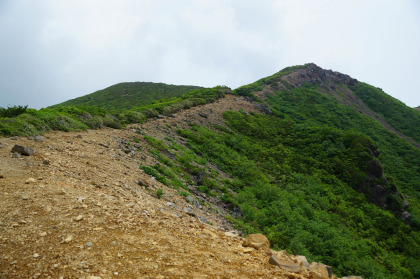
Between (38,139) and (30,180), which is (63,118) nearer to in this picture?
(38,139)

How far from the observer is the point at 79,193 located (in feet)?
20.3

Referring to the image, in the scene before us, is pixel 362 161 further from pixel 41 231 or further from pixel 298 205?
pixel 41 231

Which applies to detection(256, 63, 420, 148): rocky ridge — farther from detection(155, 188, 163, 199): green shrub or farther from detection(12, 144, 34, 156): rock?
detection(12, 144, 34, 156): rock

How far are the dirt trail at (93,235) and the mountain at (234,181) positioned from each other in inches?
2.2

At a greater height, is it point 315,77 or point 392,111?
point 315,77

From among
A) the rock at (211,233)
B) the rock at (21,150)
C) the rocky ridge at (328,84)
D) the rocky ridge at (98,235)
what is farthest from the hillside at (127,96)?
the rock at (211,233)

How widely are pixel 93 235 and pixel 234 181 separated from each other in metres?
11.7

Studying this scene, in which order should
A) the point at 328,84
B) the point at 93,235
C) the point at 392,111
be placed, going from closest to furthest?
the point at 93,235 → the point at 392,111 → the point at 328,84

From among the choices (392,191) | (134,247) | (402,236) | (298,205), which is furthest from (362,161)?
(134,247)

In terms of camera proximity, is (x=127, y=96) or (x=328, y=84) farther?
(x=328, y=84)

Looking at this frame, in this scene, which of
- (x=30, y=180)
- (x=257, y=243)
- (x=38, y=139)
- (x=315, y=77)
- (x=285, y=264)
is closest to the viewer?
(x=285, y=264)

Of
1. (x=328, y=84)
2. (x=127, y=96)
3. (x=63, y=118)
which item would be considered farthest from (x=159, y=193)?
(x=328, y=84)

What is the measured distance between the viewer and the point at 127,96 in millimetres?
55125

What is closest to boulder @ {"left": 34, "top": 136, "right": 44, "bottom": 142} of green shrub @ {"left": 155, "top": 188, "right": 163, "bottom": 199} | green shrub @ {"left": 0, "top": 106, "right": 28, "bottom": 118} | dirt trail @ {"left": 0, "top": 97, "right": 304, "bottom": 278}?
dirt trail @ {"left": 0, "top": 97, "right": 304, "bottom": 278}
